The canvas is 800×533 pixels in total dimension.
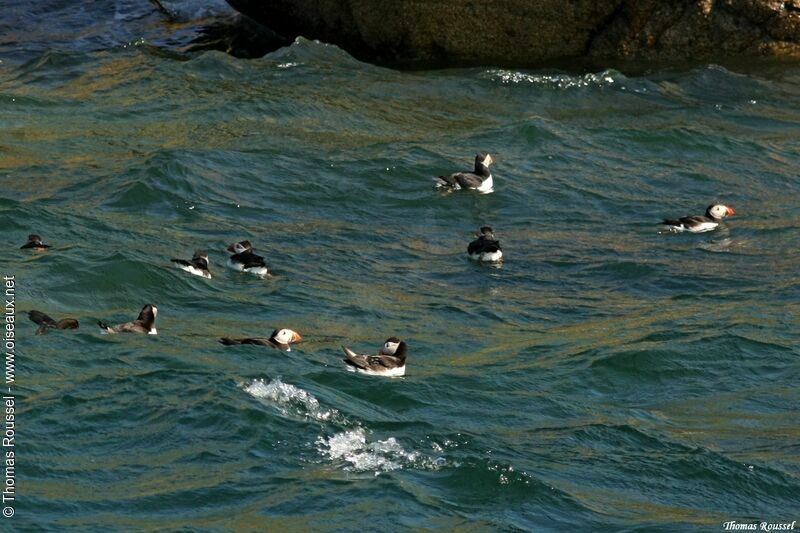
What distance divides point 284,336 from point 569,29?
1186 centimetres

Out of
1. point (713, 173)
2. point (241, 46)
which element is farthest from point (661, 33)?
point (241, 46)

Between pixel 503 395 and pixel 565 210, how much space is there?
6414 mm

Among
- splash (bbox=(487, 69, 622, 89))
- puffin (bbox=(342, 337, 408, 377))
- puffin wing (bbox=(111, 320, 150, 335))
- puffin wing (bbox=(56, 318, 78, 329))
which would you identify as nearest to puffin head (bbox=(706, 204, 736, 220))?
splash (bbox=(487, 69, 622, 89))

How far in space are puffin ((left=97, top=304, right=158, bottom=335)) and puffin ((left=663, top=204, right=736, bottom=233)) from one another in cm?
737

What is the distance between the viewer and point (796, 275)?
57.0 ft

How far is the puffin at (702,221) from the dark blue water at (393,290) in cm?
18

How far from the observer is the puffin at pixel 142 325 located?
14000 mm

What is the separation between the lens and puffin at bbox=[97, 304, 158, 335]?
551 inches

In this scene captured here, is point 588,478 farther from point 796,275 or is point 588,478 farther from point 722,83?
point 722,83

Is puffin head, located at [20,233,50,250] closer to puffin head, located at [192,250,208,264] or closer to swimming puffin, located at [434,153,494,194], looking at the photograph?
puffin head, located at [192,250,208,264]

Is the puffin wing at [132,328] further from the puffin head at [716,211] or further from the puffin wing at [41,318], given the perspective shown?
the puffin head at [716,211]

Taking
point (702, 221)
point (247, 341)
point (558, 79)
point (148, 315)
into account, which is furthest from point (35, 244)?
point (558, 79)

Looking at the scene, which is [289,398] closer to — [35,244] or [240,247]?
[240,247]

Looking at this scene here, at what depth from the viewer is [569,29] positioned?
963 inches
